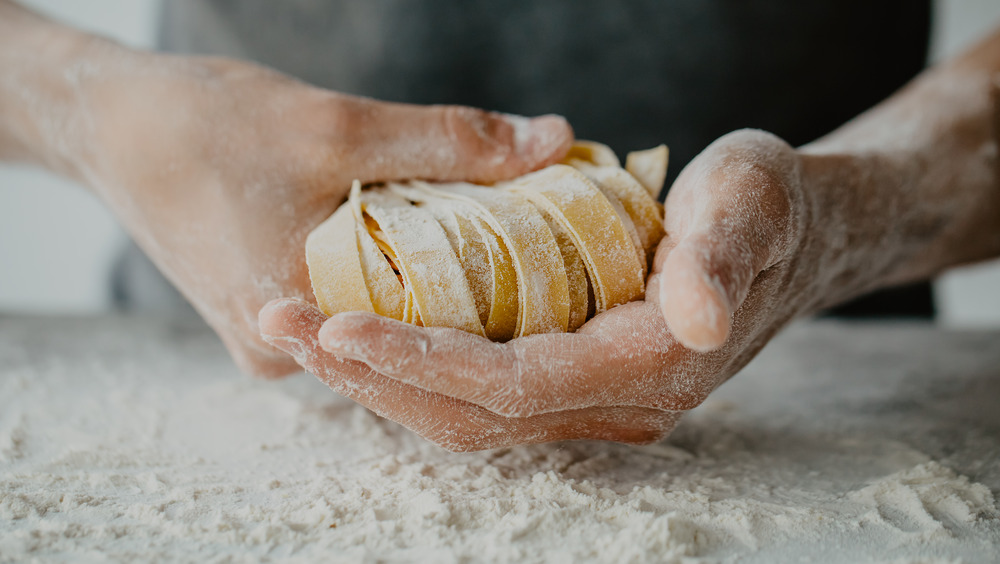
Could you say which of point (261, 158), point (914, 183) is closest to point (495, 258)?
point (261, 158)

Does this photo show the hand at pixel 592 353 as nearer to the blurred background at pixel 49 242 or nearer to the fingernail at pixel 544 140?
the fingernail at pixel 544 140

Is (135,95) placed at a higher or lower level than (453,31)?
lower

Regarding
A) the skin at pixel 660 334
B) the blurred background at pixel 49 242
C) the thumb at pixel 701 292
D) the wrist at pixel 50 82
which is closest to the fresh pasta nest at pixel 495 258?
the skin at pixel 660 334

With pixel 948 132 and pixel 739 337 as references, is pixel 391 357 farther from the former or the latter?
pixel 948 132

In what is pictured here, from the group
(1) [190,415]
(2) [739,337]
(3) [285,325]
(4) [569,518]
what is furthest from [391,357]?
(1) [190,415]

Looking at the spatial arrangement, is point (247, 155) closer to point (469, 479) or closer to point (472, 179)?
point (472, 179)

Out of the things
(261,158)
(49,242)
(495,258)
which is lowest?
(49,242)

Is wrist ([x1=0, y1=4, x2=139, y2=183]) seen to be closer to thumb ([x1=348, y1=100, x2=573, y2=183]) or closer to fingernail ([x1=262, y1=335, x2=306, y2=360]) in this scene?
thumb ([x1=348, y1=100, x2=573, y2=183])
